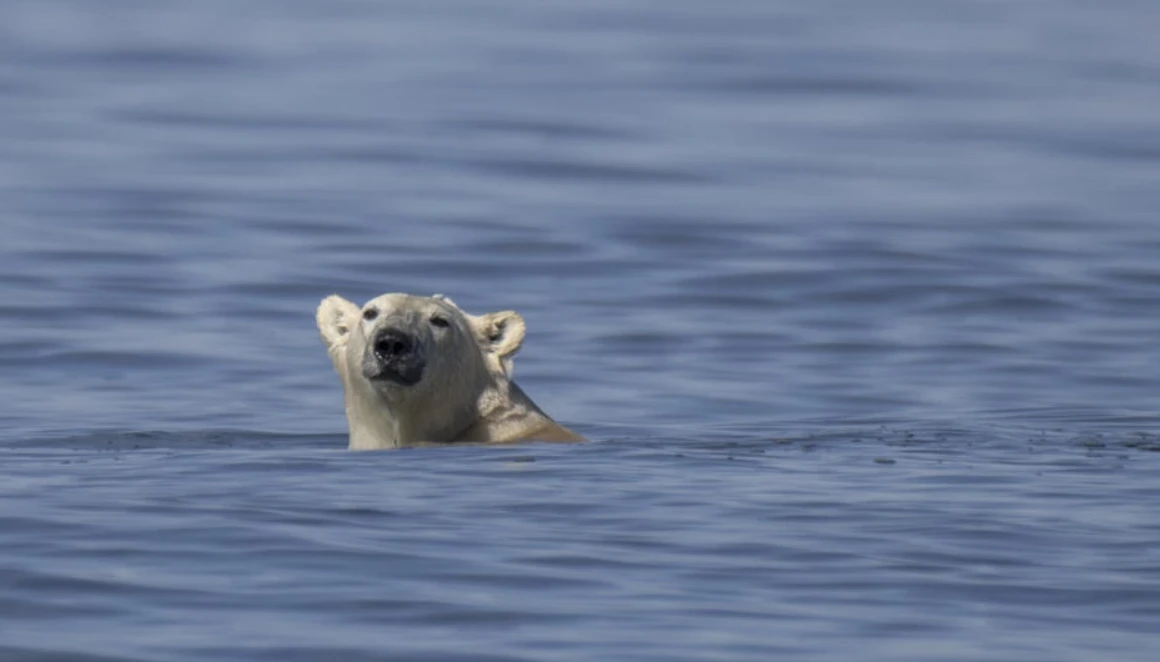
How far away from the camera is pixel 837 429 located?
15.4 m

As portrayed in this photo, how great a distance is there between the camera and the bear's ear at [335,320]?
14.4 metres

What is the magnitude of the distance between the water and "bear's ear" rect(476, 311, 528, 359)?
860mm

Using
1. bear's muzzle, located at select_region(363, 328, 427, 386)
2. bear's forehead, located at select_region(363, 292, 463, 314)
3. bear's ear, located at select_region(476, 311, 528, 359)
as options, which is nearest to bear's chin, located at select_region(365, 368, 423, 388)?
bear's muzzle, located at select_region(363, 328, 427, 386)

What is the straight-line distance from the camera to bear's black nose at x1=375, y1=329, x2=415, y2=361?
535 inches

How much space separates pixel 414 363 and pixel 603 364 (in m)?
5.31

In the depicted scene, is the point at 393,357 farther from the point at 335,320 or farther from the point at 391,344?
the point at 335,320

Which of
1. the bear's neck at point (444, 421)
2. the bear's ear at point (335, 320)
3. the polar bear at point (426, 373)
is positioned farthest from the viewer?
the bear's ear at point (335, 320)

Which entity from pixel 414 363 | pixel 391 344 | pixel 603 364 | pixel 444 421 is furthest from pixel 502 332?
pixel 603 364

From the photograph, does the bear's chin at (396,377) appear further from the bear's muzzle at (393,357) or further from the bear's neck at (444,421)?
the bear's neck at (444,421)

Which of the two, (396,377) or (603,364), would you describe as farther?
(603,364)

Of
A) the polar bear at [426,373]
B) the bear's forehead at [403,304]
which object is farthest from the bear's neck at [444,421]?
the bear's forehead at [403,304]

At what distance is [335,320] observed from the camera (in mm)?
14492

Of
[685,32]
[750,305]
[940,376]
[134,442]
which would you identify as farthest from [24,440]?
[685,32]

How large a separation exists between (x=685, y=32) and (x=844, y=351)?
3679 centimetres
